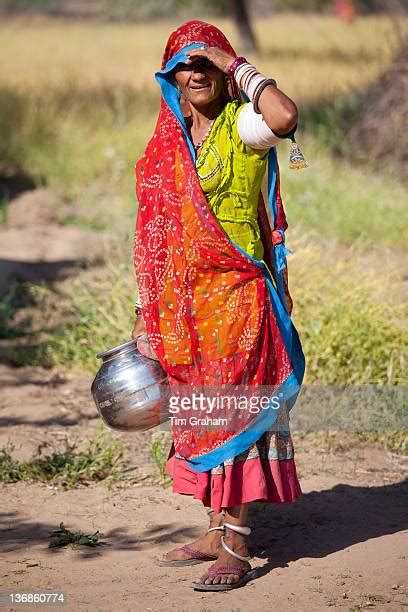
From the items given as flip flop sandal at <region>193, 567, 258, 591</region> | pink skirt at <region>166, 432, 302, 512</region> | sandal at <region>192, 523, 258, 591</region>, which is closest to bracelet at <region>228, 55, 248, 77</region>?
pink skirt at <region>166, 432, 302, 512</region>

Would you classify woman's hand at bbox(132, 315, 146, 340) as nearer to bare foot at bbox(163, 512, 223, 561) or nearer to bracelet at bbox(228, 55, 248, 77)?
bare foot at bbox(163, 512, 223, 561)

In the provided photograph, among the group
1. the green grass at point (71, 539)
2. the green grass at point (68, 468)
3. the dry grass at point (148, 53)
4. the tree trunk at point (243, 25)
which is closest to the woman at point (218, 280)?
the green grass at point (71, 539)

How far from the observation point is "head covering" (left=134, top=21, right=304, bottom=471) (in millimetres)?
3393

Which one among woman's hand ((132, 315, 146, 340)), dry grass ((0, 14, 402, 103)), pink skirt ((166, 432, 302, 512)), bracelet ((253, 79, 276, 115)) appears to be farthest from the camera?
dry grass ((0, 14, 402, 103))

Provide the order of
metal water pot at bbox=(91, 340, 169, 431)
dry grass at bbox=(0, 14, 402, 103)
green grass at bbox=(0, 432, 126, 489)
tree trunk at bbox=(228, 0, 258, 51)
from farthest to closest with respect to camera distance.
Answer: tree trunk at bbox=(228, 0, 258, 51), dry grass at bbox=(0, 14, 402, 103), green grass at bbox=(0, 432, 126, 489), metal water pot at bbox=(91, 340, 169, 431)

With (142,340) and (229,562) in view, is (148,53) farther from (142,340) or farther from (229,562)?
(229,562)

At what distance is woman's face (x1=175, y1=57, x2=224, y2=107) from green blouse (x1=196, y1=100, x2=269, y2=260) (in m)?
0.07

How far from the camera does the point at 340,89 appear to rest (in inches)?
528

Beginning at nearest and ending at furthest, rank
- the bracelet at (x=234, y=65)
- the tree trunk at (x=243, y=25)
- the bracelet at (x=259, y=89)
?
the bracelet at (x=259, y=89) < the bracelet at (x=234, y=65) < the tree trunk at (x=243, y=25)

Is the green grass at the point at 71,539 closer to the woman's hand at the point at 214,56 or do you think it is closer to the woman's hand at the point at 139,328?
the woman's hand at the point at 139,328

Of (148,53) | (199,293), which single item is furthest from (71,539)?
(148,53)

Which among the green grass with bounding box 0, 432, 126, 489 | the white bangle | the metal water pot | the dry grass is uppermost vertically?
the dry grass

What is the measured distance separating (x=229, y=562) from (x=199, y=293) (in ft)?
2.84

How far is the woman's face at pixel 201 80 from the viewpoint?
3.38 meters
